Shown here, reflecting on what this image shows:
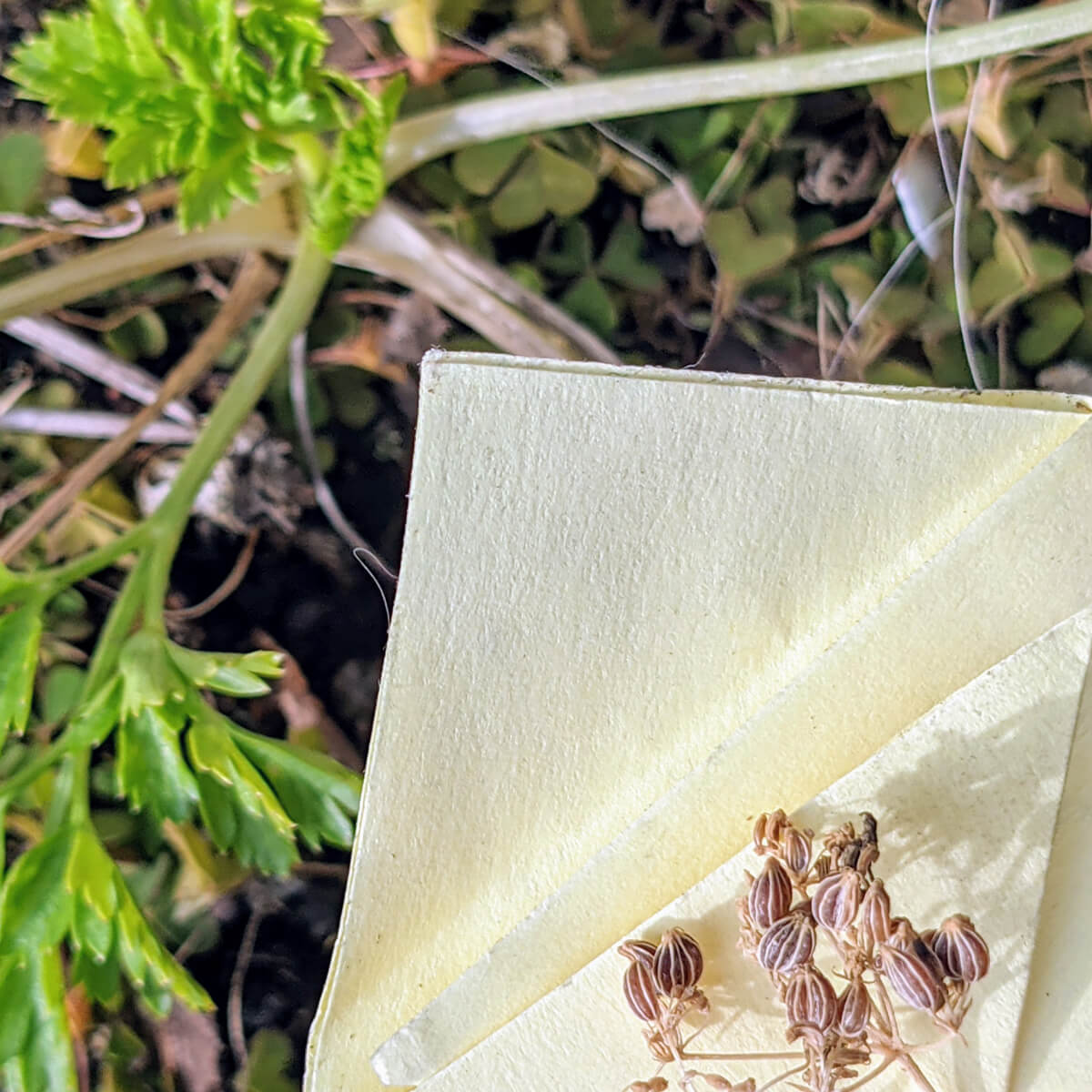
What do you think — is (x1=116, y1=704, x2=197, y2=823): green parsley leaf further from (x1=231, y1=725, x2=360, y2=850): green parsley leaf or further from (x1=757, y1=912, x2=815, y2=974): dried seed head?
(x1=757, y1=912, x2=815, y2=974): dried seed head

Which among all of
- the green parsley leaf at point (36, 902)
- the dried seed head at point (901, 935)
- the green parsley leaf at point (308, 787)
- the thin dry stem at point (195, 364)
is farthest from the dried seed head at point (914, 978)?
the thin dry stem at point (195, 364)

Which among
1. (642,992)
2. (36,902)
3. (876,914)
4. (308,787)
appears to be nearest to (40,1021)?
(36,902)

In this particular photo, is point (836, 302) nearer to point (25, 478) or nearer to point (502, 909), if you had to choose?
point (502, 909)

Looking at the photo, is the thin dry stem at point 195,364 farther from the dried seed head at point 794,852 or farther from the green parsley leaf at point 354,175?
the dried seed head at point 794,852

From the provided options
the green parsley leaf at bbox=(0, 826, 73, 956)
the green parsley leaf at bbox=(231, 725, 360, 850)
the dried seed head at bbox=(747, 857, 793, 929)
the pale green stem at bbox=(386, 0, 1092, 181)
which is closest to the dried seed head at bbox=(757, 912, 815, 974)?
the dried seed head at bbox=(747, 857, 793, 929)

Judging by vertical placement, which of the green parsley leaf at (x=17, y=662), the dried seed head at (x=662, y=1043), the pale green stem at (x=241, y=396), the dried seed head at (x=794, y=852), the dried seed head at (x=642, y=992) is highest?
the pale green stem at (x=241, y=396)

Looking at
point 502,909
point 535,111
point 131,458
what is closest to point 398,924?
point 502,909
